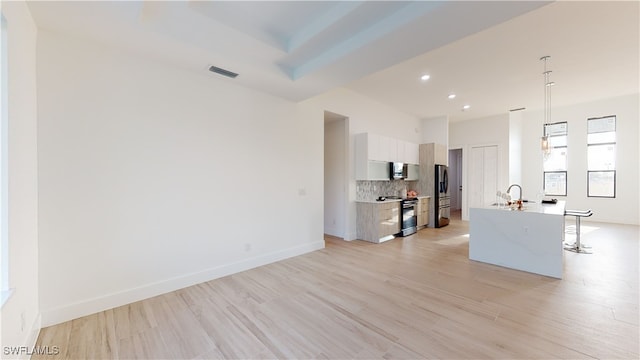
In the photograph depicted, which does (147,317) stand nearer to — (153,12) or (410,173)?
(153,12)

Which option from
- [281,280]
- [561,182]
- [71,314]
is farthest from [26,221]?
[561,182]

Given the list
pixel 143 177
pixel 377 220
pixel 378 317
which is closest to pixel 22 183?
pixel 143 177

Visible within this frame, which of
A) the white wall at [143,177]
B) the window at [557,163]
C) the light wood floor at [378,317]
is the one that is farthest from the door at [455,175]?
the white wall at [143,177]

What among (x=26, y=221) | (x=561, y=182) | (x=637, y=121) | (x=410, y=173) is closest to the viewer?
(x=26, y=221)

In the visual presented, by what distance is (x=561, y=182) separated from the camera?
7.52 metres

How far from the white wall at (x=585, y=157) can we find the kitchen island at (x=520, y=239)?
17.1ft

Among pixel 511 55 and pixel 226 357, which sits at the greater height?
pixel 511 55

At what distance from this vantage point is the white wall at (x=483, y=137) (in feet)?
24.5

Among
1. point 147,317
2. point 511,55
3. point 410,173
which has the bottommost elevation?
point 147,317

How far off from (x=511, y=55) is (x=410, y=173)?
364 cm

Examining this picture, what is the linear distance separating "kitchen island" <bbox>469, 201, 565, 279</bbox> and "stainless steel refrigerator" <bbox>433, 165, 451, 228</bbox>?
276 cm

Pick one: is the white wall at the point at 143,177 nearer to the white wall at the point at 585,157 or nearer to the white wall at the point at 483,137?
the white wall at the point at 483,137

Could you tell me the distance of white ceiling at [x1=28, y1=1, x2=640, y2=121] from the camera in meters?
2.22

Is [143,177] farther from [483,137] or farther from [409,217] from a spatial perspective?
[483,137]
